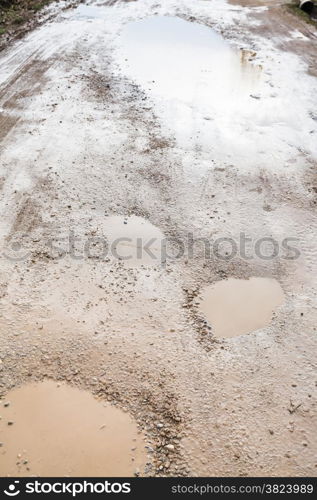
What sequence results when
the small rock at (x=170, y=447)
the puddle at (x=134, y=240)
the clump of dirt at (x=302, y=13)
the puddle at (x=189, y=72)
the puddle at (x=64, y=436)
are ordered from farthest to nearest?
the clump of dirt at (x=302, y=13), the puddle at (x=189, y=72), the puddle at (x=134, y=240), the small rock at (x=170, y=447), the puddle at (x=64, y=436)

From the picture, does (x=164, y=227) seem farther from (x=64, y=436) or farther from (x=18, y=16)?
(x=18, y=16)

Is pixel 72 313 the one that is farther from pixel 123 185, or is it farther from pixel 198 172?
pixel 198 172

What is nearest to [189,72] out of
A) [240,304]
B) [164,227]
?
[164,227]

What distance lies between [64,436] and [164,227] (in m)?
3.54

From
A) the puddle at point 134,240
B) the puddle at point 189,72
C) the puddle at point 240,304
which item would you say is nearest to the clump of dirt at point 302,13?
the puddle at point 189,72

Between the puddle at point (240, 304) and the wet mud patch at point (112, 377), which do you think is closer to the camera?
the wet mud patch at point (112, 377)

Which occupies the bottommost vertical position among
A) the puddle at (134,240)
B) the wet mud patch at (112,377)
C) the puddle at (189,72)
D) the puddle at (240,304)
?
the wet mud patch at (112,377)

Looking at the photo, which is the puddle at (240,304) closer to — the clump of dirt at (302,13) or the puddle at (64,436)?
the puddle at (64,436)

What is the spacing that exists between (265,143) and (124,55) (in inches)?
212

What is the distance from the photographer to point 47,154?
851 centimetres

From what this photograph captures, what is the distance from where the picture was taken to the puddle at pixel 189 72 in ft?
31.8

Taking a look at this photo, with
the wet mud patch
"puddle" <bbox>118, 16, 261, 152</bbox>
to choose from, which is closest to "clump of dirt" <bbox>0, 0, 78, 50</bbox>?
"puddle" <bbox>118, 16, 261, 152</bbox>

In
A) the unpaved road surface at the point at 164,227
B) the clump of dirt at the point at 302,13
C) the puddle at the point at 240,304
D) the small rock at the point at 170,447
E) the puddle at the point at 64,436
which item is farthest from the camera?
the clump of dirt at the point at 302,13

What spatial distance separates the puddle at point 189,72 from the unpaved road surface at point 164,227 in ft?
0.20
